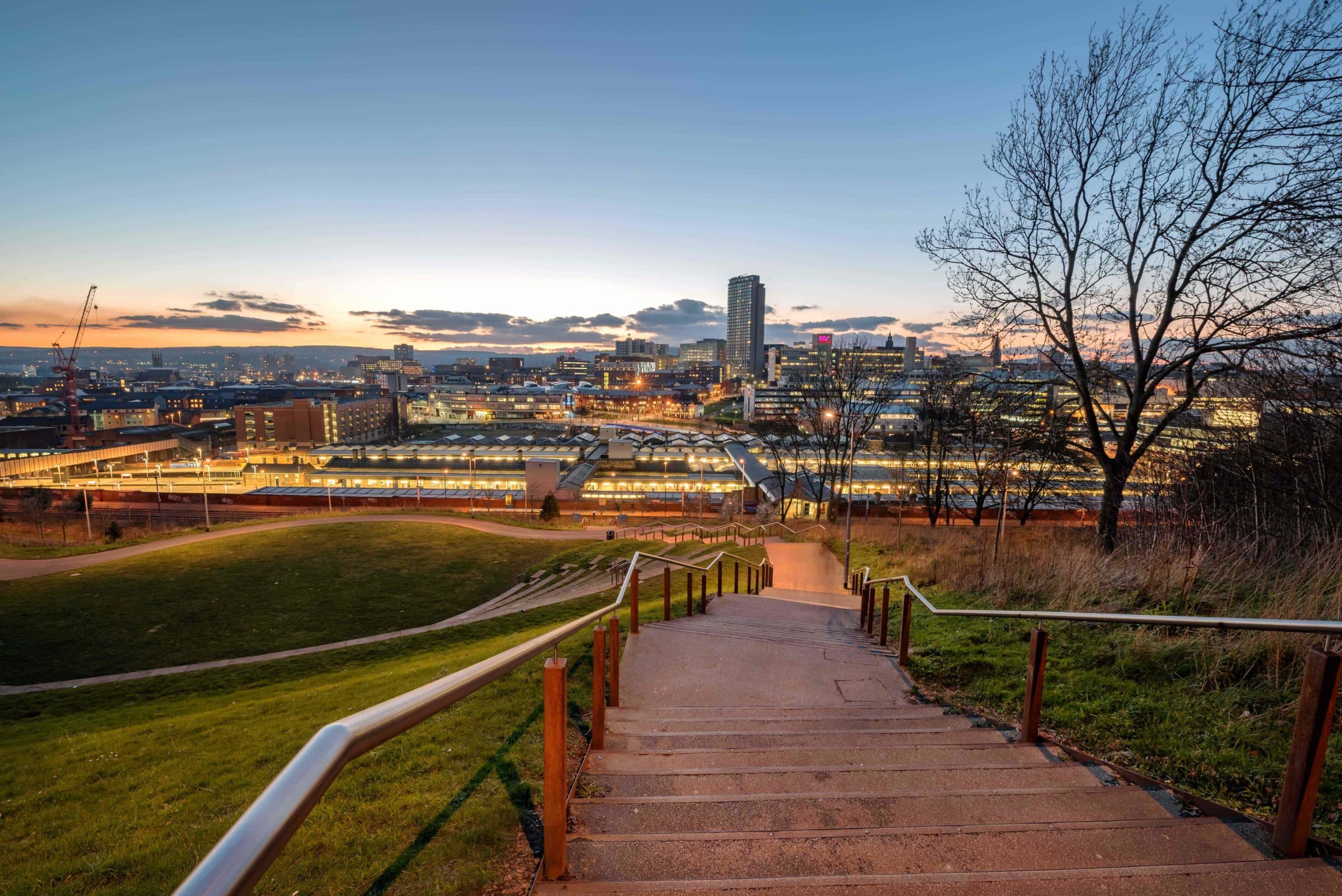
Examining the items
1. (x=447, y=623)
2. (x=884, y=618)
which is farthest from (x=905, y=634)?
(x=447, y=623)

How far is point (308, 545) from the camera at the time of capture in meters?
25.2

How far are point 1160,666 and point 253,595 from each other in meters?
24.6

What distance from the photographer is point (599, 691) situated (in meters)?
4.12

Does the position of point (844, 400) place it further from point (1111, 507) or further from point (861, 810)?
point (861, 810)

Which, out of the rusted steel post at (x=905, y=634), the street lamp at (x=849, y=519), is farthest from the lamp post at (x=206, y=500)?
the rusted steel post at (x=905, y=634)

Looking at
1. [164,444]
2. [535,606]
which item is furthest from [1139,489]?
[164,444]

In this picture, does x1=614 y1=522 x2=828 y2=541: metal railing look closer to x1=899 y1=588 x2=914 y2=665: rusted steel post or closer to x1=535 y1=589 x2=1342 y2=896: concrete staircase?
x1=899 y1=588 x2=914 y2=665: rusted steel post

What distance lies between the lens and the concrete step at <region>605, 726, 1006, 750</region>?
437 cm

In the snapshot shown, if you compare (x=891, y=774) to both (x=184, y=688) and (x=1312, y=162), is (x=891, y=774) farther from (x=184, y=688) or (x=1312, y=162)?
(x=184, y=688)

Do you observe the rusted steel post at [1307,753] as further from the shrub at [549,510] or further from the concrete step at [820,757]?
the shrub at [549,510]

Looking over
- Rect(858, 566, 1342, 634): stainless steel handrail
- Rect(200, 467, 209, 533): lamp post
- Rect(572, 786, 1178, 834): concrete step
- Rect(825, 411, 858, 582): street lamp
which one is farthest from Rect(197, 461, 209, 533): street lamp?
Rect(858, 566, 1342, 634): stainless steel handrail

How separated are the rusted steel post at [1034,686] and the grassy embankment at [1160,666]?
367 millimetres

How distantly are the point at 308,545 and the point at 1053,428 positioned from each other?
28.2m

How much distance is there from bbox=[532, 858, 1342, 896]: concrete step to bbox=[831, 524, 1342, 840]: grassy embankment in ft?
2.34
